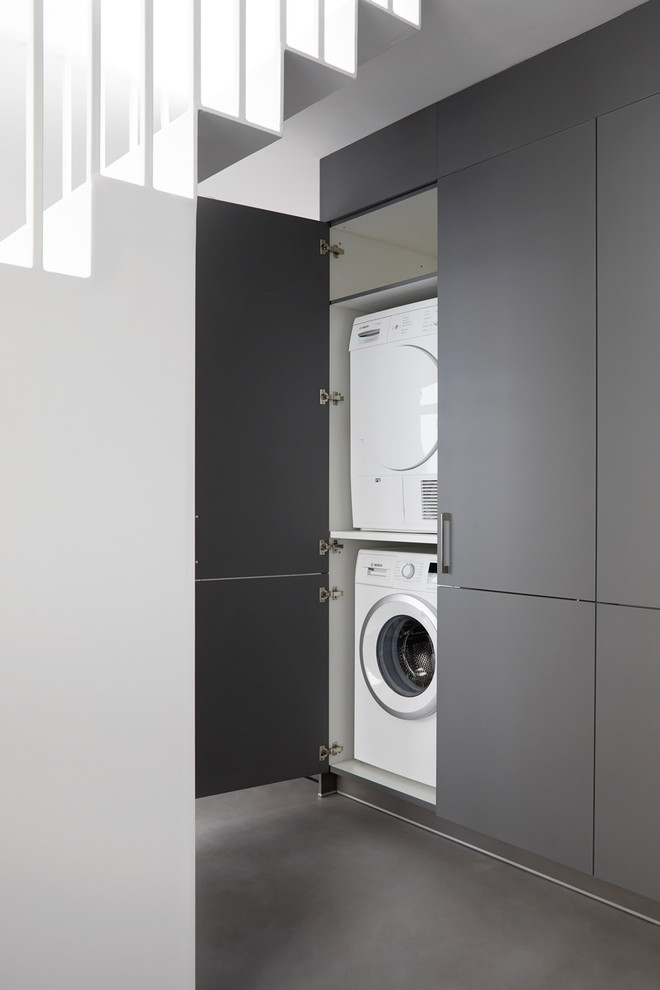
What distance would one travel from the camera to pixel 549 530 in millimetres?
2439

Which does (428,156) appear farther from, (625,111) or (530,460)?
(530,460)

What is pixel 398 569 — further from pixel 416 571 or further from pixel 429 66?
pixel 429 66

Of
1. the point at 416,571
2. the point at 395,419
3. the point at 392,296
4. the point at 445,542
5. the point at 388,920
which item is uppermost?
the point at 392,296

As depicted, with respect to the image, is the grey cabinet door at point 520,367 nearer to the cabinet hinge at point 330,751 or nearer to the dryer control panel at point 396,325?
the dryer control panel at point 396,325

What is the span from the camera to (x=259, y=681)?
299 centimetres

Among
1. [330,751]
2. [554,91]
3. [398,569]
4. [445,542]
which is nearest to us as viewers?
[554,91]

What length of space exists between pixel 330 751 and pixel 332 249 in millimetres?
2029

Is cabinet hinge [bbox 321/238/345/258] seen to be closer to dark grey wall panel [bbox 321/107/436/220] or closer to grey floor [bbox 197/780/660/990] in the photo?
dark grey wall panel [bbox 321/107/436/220]

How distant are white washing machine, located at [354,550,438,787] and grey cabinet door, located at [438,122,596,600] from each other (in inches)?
13.2

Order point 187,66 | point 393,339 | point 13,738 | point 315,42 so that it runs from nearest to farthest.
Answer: point 13,738 < point 187,66 < point 315,42 < point 393,339

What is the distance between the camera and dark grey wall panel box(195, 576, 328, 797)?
9.39ft

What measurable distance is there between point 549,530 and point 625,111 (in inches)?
47.9

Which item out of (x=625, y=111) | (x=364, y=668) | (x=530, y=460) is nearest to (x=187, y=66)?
(x=625, y=111)

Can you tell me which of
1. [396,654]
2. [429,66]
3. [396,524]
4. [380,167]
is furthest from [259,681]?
[429,66]
